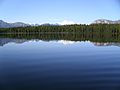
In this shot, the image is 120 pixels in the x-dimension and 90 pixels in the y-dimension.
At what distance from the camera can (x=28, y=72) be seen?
10.9 meters

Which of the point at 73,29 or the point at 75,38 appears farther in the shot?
the point at 73,29

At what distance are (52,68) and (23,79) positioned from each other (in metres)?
2.67

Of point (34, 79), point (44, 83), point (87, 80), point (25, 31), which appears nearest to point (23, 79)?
point (34, 79)

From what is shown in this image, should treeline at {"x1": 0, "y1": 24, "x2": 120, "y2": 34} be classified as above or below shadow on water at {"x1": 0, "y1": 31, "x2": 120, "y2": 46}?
above

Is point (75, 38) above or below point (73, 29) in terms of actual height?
below

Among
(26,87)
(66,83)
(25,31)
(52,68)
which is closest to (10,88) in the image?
(26,87)

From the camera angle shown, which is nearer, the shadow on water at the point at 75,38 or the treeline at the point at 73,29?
the shadow on water at the point at 75,38

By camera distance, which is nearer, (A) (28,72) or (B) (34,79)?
(B) (34,79)

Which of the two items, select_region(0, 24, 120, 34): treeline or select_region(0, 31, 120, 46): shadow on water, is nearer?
select_region(0, 31, 120, 46): shadow on water

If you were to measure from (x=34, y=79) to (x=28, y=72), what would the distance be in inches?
53.6

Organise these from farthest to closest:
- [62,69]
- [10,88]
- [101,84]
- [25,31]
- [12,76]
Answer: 1. [25,31]
2. [62,69]
3. [12,76]
4. [101,84]
5. [10,88]

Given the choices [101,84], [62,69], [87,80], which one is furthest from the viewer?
[62,69]

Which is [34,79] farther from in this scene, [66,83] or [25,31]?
[25,31]

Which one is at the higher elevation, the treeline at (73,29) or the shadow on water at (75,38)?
the treeline at (73,29)
